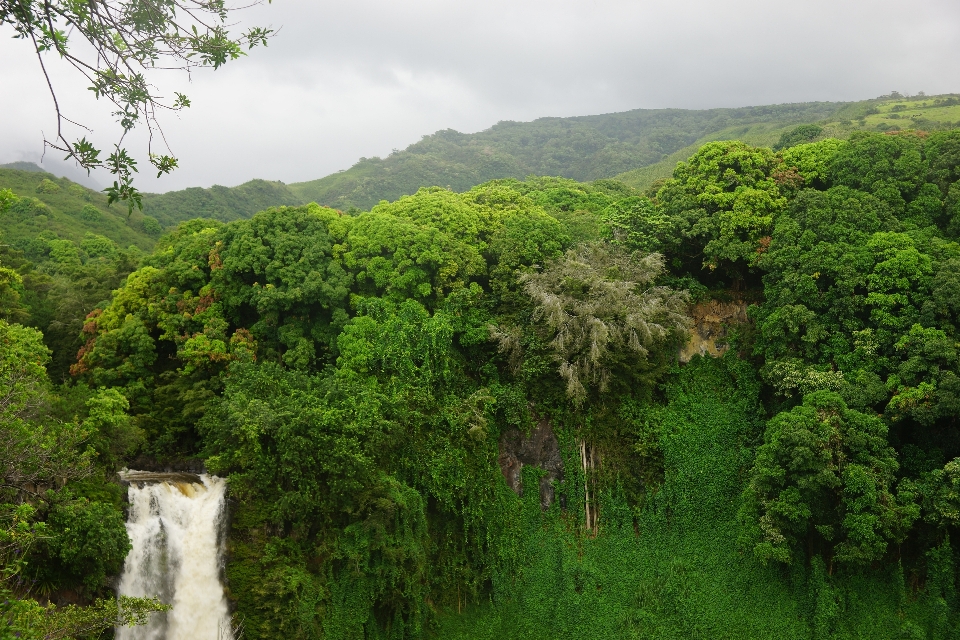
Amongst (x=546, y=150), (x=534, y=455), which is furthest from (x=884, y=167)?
(x=546, y=150)

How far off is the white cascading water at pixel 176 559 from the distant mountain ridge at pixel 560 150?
32162 mm

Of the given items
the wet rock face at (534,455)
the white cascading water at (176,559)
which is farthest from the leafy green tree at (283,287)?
the wet rock face at (534,455)

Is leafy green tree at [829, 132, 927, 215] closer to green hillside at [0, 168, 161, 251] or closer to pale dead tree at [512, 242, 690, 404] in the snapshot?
pale dead tree at [512, 242, 690, 404]

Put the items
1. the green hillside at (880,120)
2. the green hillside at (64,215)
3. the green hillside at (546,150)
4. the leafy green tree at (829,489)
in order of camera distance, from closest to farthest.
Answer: the leafy green tree at (829,489) → the green hillside at (64,215) → the green hillside at (880,120) → the green hillside at (546,150)

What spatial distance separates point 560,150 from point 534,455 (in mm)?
69329

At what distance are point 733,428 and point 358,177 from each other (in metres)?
62.0

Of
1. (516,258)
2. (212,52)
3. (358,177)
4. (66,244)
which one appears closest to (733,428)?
(516,258)

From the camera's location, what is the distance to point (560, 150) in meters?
80.8

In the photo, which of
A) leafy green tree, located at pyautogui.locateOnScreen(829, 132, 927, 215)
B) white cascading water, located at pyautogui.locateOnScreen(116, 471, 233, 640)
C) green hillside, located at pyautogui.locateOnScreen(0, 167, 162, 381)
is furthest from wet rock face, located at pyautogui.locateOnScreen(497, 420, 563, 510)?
green hillside, located at pyautogui.locateOnScreen(0, 167, 162, 381)

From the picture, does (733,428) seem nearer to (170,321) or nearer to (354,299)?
(354,299)

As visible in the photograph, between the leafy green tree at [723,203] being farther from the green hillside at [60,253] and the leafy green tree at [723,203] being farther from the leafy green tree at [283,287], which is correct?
the green hillside at [60,253]

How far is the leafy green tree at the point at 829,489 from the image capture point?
41.4 feet

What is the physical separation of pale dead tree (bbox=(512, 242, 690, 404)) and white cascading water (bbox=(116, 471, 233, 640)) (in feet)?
27.1

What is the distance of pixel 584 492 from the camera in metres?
16.4
